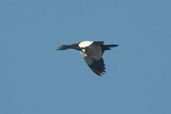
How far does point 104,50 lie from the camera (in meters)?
81.8

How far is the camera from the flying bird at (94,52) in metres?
81.6

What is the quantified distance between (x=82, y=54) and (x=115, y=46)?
187 cm

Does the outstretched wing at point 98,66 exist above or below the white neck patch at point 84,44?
below

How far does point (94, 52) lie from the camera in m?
81.9

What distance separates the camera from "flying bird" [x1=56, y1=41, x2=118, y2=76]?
81.6 metres

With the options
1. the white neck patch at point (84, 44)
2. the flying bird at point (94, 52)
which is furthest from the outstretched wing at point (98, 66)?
the white neck patch at point (84, 44)

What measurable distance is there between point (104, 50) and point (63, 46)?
2488 mm

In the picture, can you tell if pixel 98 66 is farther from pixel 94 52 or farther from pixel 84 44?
pixel 84 44

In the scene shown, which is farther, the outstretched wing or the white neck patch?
the outstretched wing

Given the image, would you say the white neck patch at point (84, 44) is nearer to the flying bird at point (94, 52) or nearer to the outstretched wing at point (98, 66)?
the flying bird at point (94, 52)

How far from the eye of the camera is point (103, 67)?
82.1 metres

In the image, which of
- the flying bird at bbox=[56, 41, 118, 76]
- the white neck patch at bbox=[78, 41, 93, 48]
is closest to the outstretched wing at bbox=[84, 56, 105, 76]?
the flying bird at bbox=[56, 41, 118, 76]

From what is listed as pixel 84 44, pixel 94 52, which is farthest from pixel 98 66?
pixel 84 44

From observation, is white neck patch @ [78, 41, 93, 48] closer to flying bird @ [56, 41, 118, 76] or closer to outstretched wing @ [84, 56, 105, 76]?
flying bird @ [56, 41, 118, 76]
